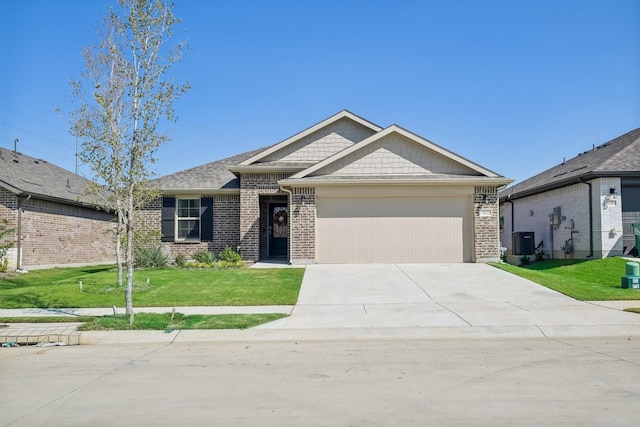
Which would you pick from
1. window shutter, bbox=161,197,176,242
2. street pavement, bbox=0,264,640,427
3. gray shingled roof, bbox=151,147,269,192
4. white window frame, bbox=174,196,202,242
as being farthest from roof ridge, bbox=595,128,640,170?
window shutter, bbox=161,197,176,242

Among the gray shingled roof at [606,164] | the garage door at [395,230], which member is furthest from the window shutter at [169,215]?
the gray shingled roof at [606,164]

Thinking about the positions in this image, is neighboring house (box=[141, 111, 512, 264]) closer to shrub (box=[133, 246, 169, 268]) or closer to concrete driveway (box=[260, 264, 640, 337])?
concrete driveway (box=[260, 264, 640, 337])

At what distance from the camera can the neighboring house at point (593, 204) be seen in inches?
729

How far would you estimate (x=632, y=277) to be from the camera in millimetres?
13562

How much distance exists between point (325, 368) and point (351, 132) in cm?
1477

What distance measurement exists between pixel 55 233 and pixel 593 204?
2220 centimetres

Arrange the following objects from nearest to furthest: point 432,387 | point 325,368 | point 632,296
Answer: point 432,387 < point 325,368 < point 632,296

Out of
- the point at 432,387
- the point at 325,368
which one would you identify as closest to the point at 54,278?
the point at 325,368

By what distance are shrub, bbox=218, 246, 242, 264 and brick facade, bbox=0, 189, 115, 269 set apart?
4232 mm

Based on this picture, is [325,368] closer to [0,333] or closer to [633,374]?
[633,374]

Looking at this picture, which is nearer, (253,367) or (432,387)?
(432,387)

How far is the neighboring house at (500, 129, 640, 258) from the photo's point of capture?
1852 cm

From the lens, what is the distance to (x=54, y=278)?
17078 millimetres

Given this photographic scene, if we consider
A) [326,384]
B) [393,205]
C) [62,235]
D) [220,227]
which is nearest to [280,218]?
[220,227]
